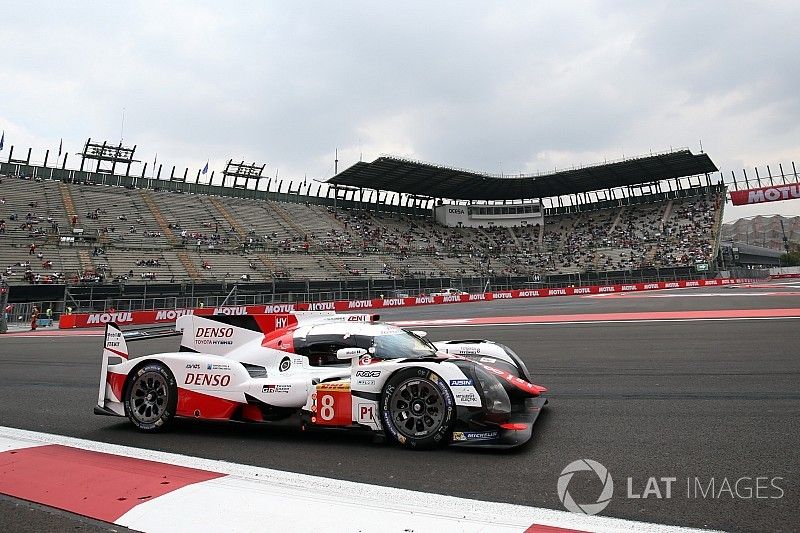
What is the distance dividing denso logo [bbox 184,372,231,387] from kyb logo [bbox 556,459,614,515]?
3298 mm

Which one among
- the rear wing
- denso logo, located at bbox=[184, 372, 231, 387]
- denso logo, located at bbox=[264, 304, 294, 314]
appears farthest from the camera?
denso logo, located at bbox=[264, 304, 294, 314]

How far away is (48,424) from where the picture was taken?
18.2 ft

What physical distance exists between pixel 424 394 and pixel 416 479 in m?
0.85

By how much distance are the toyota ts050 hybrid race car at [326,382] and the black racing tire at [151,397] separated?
11 millimetres

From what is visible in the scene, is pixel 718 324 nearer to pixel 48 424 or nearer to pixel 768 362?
pixel 768 362

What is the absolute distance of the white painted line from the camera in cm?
281

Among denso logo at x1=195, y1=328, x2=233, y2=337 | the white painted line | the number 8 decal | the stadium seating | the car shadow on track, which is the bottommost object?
the white painted line

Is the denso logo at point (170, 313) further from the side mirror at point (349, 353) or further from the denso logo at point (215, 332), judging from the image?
the side mirror at point (349, 353)

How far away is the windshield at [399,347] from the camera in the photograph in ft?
16.1

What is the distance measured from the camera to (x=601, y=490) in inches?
129

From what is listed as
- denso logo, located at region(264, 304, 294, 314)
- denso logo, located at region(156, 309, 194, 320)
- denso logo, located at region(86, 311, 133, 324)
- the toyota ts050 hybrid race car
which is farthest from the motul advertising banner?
the toyota ts050 hybrid race car

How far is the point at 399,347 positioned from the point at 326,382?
32.5 inches

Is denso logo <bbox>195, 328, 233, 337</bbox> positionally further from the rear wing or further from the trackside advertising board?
the trackside advertising board

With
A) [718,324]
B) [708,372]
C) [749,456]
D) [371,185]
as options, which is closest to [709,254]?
[371,185]
